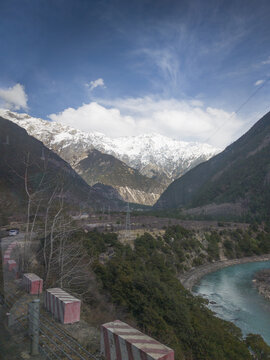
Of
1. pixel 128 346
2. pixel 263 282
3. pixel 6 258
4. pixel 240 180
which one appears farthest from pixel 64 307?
pixel 240 180

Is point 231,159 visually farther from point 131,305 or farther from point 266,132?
point 131,305

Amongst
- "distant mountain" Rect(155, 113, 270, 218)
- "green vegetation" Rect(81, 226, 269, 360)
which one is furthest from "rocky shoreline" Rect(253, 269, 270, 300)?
"distant mountain" Rect(155, 113, 270, 218)

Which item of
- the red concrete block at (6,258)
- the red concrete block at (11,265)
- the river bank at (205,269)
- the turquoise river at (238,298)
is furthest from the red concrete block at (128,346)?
the river bank at (205,269)

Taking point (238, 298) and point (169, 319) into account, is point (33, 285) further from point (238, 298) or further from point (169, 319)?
point (238, 298)

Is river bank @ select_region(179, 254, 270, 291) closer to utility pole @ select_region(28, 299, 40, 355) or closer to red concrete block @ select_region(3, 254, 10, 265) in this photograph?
red concrete block @ select_region(3, 254, 10, 265)

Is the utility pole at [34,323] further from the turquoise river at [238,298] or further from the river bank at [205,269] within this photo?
the river bank at [205,269]
